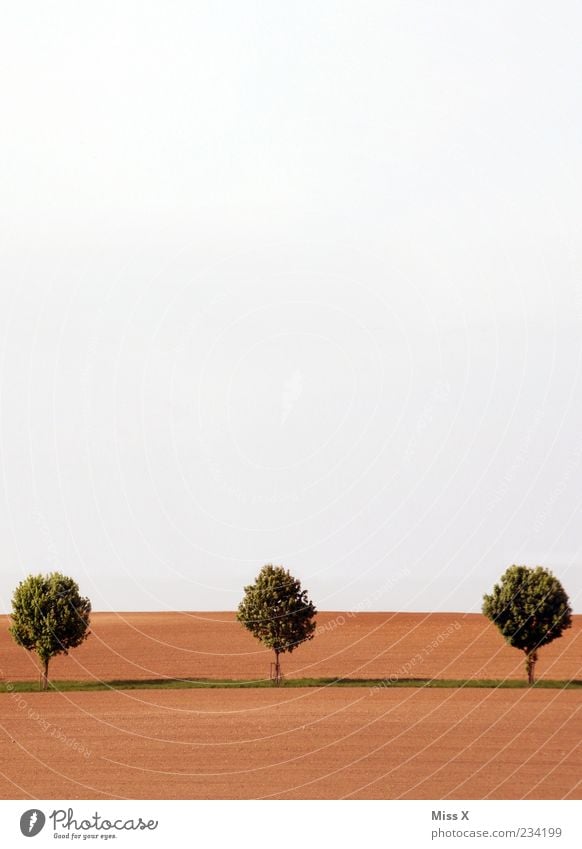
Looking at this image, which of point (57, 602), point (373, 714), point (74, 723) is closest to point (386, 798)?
point (373, 714)

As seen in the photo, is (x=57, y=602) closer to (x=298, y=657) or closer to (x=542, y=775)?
(x=298, y=657)

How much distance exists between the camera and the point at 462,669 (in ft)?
263

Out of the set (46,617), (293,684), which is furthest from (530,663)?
(46,617)

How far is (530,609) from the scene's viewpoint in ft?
221
